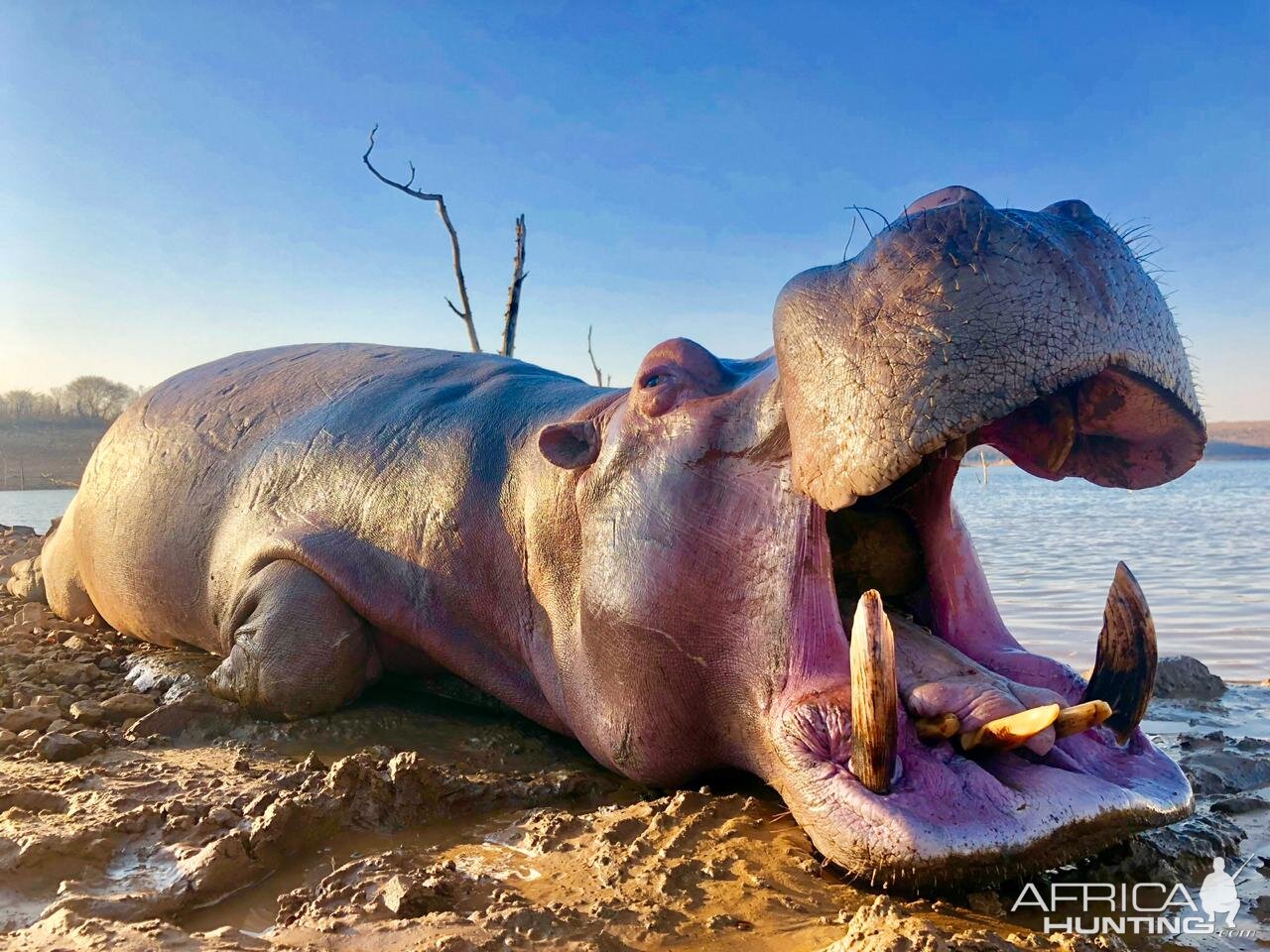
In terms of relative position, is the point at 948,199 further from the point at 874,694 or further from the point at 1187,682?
the point at 1187,682

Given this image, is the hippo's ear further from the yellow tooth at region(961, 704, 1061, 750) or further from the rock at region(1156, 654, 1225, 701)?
the rock at region(1156, 654, 1225, 701)

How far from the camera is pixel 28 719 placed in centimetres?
311

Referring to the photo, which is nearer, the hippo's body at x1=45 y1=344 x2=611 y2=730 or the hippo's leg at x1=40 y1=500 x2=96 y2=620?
the hippo's body at x1=45 y1=344 x2=611 y2=730

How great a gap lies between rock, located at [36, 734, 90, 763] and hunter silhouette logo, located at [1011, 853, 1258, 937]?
2.51 metres

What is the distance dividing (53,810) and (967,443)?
228 cm

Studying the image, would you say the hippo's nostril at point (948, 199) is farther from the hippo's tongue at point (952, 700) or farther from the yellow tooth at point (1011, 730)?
the yellow tooth at point (1011, 730)

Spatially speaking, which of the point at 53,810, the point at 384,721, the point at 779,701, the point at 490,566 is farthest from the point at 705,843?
the point at 53,810

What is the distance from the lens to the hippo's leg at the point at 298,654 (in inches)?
124

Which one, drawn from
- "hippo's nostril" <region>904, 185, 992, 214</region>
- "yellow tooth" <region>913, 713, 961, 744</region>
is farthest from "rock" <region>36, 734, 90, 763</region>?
"hippo's nostril" <region>904, 185, 992, 214</region>

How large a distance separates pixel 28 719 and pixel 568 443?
1962mm

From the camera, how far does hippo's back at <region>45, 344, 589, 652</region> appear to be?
3.27m

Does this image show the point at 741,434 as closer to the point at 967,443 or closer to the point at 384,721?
the point at 967,443

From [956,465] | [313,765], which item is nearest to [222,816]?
[313,765]

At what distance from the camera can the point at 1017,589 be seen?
773 centimetres
